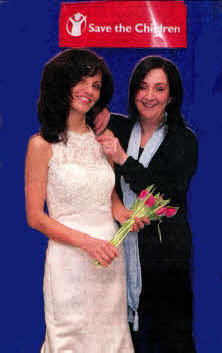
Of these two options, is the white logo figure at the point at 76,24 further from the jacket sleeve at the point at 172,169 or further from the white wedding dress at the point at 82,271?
the jacket sleeve at the point at 172,169

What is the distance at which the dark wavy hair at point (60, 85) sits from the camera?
1.79 metres

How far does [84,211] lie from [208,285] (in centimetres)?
71

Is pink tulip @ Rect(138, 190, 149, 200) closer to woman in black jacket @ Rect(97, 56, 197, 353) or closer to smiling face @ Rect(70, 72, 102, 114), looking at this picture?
woman in black jacket @ Rect(97, 56, 197, 353)

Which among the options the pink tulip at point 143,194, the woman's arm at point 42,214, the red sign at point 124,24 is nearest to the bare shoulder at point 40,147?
the woman's arm at point 42,214

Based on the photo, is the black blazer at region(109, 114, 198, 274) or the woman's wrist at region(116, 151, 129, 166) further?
the black blazer at region(109, 114, 198, 274)

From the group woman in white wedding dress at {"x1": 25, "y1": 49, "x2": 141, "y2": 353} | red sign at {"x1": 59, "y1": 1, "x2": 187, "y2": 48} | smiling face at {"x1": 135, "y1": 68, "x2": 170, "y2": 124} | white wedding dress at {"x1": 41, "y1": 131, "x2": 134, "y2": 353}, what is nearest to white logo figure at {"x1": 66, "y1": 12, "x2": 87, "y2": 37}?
red sign at {"x1": 59, "y1": 1, "x2": 187, "y2": 48}

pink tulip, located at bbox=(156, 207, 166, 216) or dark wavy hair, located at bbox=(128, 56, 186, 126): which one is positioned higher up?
dark wavy hair, located at bbox=(128, 56, 186, 126)

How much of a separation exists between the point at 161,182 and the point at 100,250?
400 millimetres

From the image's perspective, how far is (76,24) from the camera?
202cm

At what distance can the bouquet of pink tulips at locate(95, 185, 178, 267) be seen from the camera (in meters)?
1.88

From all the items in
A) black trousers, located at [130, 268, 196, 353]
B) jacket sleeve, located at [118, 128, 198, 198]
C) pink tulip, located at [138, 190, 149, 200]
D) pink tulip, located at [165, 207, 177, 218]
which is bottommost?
black trousers, located at [130, 268, 196, 353]

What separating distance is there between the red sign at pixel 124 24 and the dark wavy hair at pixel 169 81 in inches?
3.3

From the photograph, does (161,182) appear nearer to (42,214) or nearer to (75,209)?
(75,209)

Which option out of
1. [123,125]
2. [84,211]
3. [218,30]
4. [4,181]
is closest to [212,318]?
[84,211]
